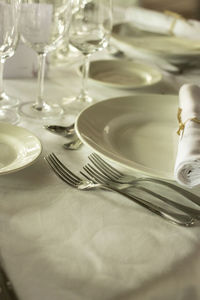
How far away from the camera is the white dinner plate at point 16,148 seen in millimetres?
571

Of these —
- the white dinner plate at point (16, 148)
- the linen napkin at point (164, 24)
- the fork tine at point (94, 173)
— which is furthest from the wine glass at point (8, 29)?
the linen napkin at point (164, 24)

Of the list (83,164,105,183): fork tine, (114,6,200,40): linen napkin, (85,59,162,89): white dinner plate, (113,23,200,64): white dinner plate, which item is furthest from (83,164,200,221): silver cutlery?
(114,6,200,40): linen napkin

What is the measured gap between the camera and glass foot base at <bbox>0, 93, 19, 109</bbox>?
2.72ft

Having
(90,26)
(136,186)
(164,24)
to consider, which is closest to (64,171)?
(136,186)

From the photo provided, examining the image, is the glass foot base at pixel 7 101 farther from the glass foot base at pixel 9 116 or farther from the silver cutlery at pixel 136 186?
the silver cutlery at pixel 136 186

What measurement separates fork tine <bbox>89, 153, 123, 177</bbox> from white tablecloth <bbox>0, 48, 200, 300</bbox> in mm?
43

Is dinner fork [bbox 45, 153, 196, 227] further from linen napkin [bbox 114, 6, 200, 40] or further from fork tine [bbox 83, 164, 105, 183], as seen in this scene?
linen napkin [bbox 114, 6, 200, 40]

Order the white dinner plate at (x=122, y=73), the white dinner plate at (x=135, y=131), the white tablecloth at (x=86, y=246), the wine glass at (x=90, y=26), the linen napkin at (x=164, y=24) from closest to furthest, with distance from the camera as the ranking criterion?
1. the white tablecloth at (x=86, y=246)
2. the white dinner plate at (x=135, y=131)
3. the wine glass at (x=90, y=26)
4. the white dinner plate at (x=122, y=73)
5. the linen napkin at (x=164, y=24)

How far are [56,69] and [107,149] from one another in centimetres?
52

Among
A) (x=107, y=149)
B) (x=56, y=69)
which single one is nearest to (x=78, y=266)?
(x=107, y=149)

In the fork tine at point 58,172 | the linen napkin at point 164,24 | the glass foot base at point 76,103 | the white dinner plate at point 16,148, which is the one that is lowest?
the glass foot base at point 76,103

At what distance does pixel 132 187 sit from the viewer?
583mm

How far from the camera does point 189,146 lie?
57 centimetres

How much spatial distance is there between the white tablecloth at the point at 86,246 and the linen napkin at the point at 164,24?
1.01 m
